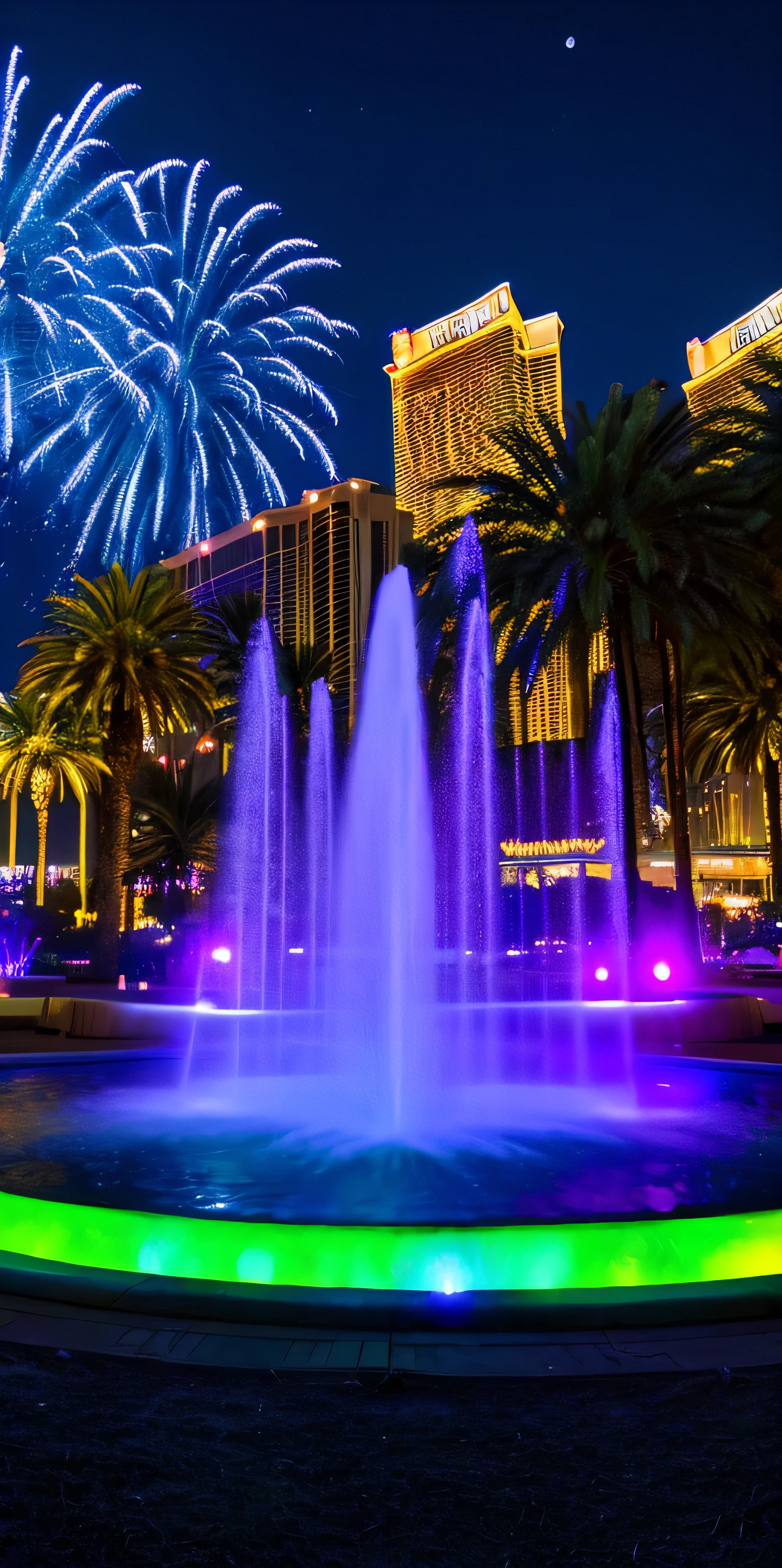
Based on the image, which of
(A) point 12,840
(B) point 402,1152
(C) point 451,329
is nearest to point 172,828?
(A) point 12,840

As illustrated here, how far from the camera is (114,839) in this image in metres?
25.7

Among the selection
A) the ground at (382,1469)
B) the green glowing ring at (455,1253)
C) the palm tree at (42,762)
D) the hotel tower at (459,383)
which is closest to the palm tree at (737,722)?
the palm tree at (42,762)

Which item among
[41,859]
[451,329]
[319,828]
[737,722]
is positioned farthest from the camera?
[451,329]

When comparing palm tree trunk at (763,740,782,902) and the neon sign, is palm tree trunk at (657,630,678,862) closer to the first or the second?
palm tree trunk at (763,740,782,902)

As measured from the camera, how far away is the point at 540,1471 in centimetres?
278

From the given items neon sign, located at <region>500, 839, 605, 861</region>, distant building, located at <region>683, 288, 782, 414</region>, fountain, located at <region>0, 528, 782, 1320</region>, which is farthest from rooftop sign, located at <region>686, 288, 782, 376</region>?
fountain, located at <region>0, 528, 782, 1320</region>

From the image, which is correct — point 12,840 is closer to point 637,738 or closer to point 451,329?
point 637,738

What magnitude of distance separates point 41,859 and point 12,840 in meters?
7.47

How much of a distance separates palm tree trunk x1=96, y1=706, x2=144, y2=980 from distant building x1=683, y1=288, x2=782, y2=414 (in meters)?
28.2

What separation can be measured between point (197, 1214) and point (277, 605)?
70.5 m

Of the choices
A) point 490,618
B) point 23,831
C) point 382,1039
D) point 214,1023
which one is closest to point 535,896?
point 490,618

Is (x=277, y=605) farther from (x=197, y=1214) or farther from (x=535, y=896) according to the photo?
(x=197, y=1214)

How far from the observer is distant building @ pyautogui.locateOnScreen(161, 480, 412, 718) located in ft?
235

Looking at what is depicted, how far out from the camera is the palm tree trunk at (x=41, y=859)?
47031 millimetres
